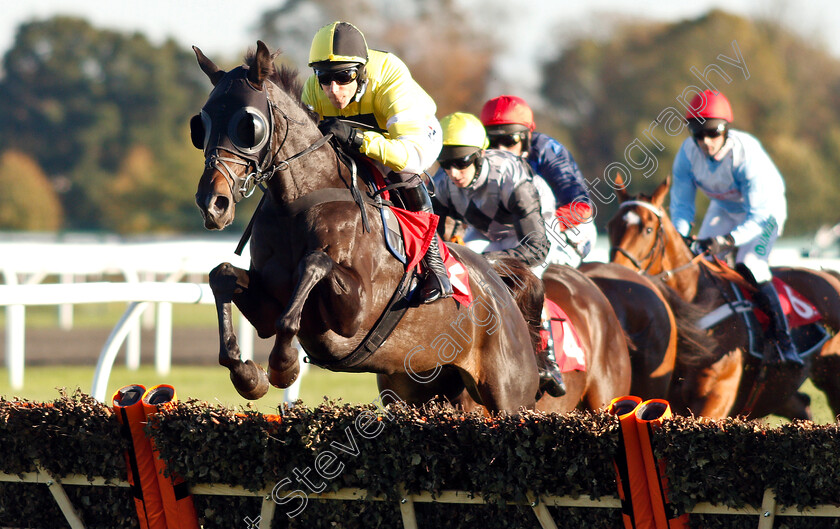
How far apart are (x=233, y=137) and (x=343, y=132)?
47 centimetres

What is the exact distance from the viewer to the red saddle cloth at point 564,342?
4.41m

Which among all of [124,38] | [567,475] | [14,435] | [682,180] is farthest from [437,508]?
[124,38]

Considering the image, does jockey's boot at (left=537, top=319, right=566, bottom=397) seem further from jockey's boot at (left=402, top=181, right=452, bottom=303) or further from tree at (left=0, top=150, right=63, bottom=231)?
tree at (left=0, top=150, right=63, bottom=231)

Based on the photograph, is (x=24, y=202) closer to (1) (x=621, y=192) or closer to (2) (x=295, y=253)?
(1) (x=621, y=192)

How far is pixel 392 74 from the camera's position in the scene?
12.2ft

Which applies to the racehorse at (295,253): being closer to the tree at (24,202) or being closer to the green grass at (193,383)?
the green grass at (193,383)

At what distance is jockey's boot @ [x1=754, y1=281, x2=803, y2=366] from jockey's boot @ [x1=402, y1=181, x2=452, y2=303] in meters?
2.62

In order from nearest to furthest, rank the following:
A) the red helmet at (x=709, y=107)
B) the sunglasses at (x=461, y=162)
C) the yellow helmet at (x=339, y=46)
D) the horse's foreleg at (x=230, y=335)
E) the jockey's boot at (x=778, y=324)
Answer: the horse's foreleg at (x=230, y=335) → the yellow helmet at (x=339, y=46) → the sunglasses at (x=461, y=162) → the jockey's boot at (x=778, y=324) → the red helmet at (x=709, y=107)

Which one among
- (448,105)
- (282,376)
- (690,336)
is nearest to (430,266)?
(282,376)

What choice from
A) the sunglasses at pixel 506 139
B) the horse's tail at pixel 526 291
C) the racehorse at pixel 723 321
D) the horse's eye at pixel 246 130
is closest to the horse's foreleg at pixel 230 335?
the horse's eye at pixel 246 130

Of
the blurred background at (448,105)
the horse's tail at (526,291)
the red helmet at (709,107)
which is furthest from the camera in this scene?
the blurred background at (448,105)

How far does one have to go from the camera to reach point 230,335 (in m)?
3.28

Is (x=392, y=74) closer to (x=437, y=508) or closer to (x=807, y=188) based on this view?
(x=437, y=508)

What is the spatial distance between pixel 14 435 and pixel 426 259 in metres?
1.45
